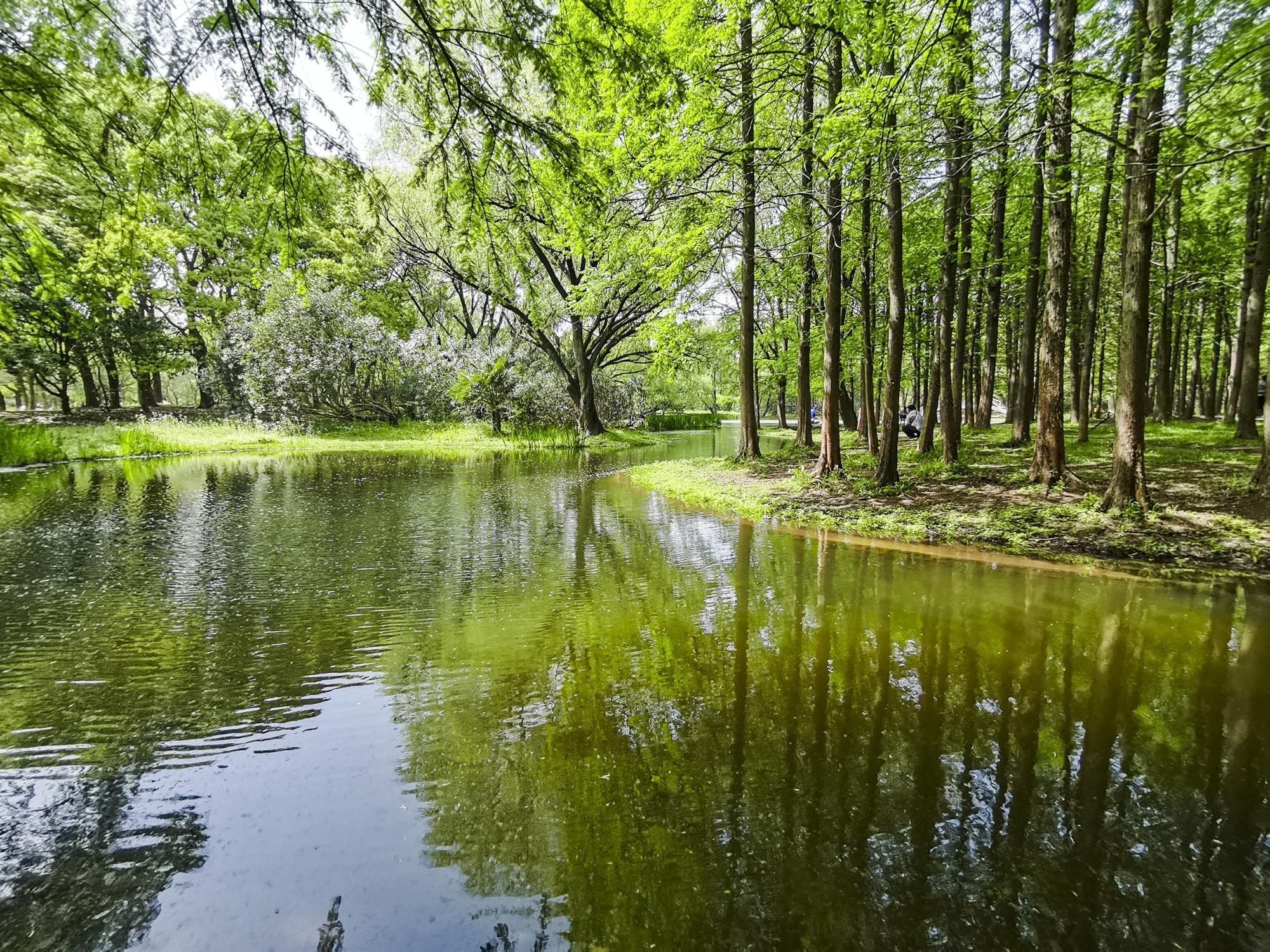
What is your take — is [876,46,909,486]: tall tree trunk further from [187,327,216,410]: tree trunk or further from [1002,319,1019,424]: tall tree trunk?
[187,327,216,410]: tree trunk

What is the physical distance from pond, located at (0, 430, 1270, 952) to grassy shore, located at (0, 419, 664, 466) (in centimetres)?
1476

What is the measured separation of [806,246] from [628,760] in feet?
45.4

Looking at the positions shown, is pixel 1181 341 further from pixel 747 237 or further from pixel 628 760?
pixel 628 760

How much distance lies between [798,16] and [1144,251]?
220 inches

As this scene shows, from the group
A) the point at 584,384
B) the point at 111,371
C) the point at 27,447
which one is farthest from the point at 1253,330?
the point at 111,371

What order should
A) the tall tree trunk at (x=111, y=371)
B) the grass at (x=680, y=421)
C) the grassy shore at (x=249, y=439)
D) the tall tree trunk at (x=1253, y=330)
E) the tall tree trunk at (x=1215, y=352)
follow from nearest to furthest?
1. the tall tree trunk at (x=1253, y=330)
2. the grassy shore at (x=249, y=439)
3. the tall tree trunk at (x=1215, y=352)
4. the tall tree trunk at (x=111, y=371)
5. the grass at (x=680, y=421)

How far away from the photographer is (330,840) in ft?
8.06

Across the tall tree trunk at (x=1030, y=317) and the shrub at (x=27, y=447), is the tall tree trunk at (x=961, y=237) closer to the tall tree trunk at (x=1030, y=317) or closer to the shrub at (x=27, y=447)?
the tall tree trunk at (x=1030, y=317)

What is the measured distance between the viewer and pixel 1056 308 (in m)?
9.20

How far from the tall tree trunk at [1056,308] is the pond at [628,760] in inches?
145

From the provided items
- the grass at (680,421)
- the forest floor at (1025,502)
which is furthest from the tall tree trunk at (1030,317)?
the grass at (680,421)

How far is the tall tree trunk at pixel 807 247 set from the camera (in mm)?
9086

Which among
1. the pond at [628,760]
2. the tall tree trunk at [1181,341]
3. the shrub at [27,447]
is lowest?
the pond at [628,760]

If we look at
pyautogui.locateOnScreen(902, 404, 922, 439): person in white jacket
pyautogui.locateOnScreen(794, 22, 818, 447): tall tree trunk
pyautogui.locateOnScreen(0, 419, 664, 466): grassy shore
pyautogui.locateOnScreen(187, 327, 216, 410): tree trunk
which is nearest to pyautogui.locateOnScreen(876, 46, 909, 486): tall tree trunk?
pyautogui.locateOnScreen(794, 22, 818, 447): tall tree trunk
